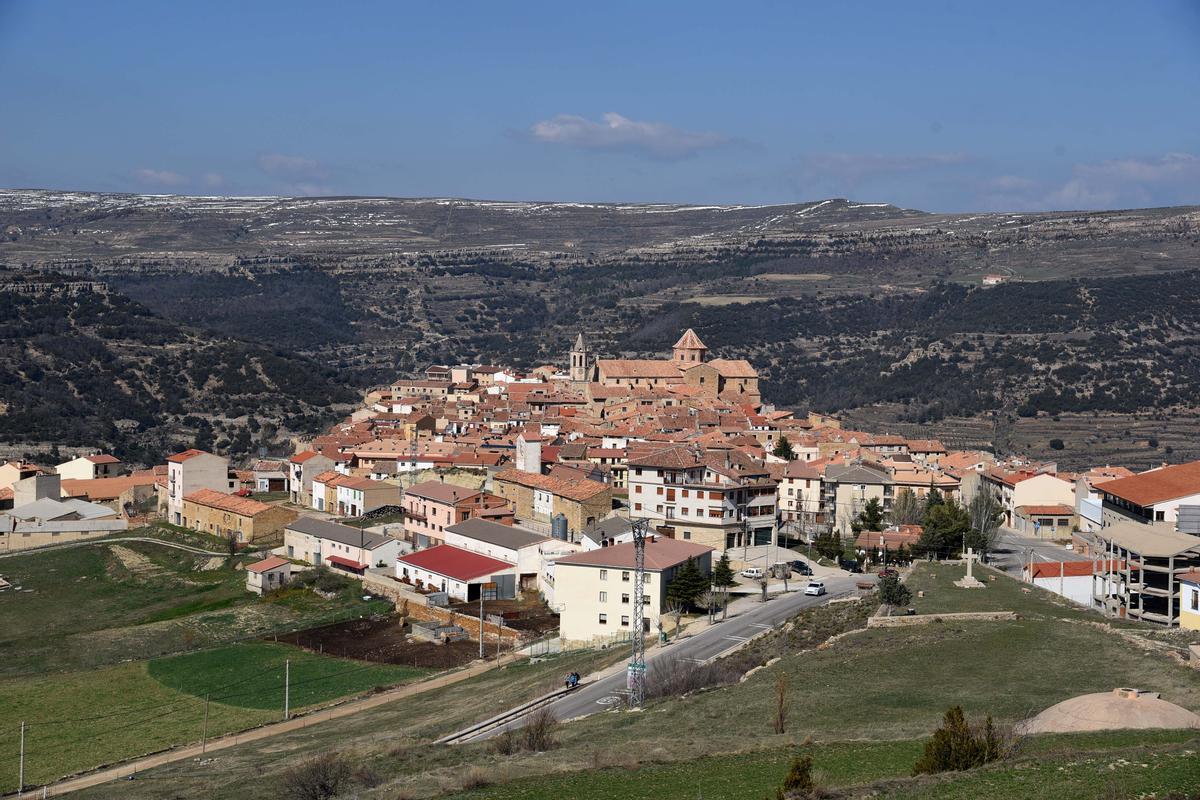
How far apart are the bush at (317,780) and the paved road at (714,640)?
4.84 m

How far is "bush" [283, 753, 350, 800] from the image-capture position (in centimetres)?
2280

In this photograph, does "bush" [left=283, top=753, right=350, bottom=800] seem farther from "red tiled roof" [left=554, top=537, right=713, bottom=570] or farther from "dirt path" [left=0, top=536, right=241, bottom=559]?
"dirt path" [left=0, top=536, right=241, bottom=559]

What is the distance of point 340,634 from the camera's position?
42.9m

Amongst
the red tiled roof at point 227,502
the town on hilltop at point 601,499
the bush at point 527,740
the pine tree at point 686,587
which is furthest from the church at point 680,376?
the bush at point 527,740

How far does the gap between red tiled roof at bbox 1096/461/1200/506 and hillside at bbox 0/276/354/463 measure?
57980 millimetres

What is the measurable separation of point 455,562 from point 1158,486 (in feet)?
76.4

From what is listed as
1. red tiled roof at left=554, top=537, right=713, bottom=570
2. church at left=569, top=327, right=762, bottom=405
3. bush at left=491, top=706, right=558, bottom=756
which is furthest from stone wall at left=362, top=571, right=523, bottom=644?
church at left=569, top=327, right=762, bottom=405

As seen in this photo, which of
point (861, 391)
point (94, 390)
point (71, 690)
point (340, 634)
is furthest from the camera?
point (861, 391)

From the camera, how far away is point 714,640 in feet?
118

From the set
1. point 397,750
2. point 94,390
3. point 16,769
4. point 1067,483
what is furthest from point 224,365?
point 397,750

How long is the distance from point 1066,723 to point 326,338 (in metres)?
170

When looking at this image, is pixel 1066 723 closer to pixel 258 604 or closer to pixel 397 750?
pixel 397 750

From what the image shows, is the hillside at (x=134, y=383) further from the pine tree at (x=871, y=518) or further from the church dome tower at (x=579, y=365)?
the pine tree at (x=871, y=518)

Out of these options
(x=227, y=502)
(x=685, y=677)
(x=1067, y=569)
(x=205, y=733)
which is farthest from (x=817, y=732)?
(x=227, y=502)
